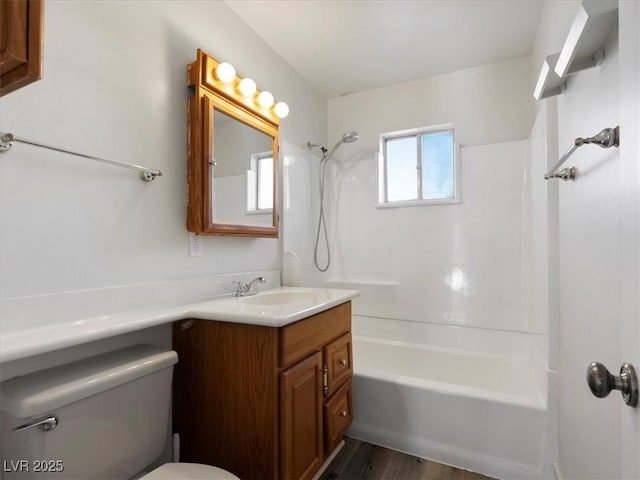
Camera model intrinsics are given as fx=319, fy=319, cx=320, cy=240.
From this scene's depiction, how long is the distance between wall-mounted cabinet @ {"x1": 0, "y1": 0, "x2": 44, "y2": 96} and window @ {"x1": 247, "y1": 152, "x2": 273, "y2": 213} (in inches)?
49.9

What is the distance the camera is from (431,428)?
5.70 feet

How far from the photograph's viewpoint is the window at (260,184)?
73.8 inches

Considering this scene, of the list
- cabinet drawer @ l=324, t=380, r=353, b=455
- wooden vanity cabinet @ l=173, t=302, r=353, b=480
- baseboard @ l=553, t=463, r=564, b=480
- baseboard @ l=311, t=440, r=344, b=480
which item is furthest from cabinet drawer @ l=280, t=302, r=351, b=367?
baseboard @ l=553, t=463, r=564, b=480

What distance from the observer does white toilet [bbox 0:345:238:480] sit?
0.84 meters

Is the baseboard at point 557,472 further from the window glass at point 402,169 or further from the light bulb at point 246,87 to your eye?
the light bulb at point 246,87

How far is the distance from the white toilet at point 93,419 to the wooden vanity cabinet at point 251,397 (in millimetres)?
164

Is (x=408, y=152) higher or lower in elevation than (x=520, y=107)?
lower

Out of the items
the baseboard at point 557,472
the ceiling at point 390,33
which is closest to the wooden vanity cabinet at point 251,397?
the baseboard at point 557,472

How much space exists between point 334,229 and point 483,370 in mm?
1574

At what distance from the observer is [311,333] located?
140 centimetres

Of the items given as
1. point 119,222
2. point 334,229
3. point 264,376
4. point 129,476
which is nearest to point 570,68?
point 264,376

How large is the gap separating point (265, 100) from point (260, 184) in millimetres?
488

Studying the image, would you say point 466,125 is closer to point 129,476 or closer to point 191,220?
point 191,220

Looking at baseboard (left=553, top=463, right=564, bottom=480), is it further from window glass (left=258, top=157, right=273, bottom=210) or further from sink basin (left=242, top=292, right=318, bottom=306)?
window glass (left=258, top=157, right=273, bottom=210)
